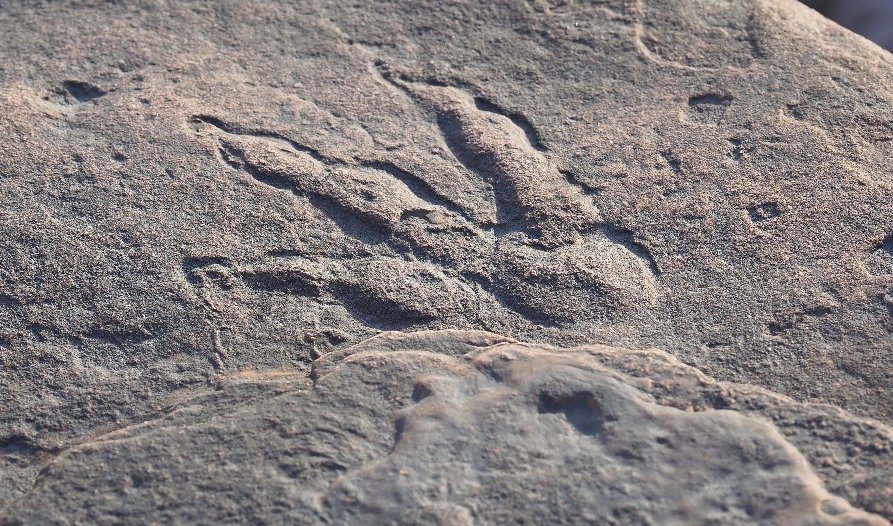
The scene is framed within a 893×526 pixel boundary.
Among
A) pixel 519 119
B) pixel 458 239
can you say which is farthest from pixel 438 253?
pixel 519 119

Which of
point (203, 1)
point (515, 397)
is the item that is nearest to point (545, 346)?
point (515, 397)

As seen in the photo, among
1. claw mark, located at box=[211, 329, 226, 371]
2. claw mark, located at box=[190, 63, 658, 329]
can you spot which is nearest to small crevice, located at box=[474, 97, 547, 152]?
claw mark, located at box=[190, 63, 658, 329]

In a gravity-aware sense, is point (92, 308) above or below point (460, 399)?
below

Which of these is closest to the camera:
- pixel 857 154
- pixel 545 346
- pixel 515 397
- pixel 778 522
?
pixel 778 522

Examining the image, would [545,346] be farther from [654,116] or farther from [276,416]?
[654,116]

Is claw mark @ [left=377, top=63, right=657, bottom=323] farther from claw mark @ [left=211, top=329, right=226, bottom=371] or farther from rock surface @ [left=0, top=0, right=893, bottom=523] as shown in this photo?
claw mark @ [left=211, top=329, right=226, bottom=371]

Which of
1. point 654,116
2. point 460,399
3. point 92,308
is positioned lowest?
point 92,308

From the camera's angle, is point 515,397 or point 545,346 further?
point 545,346
